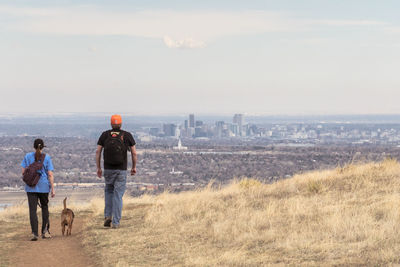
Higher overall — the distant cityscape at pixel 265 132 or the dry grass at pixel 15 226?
the dry grass at pixel 15 226

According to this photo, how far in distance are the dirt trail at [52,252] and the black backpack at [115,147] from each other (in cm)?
154

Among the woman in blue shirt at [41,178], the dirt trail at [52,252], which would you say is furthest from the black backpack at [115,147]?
the dirt trail at [52,252]

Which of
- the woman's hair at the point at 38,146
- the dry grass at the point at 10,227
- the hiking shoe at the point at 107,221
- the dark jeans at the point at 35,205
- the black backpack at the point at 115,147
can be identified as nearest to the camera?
the dry grass at the point at 10,227

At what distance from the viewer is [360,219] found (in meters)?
10.2

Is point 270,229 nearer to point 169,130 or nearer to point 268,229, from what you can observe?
point 268,229

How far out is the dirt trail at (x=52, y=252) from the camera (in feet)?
30.9

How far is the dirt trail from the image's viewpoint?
30.9 feet

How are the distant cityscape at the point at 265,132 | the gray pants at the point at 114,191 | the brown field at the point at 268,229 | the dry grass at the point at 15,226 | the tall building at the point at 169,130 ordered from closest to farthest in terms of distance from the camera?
1. the brown field at the point at 268,229
2. the dry grass at the point at 15,226
3. the gray pants at the point at 114,191
4. the distant cityscape at the point at 265,132
5. the tall building at the point at 169,130

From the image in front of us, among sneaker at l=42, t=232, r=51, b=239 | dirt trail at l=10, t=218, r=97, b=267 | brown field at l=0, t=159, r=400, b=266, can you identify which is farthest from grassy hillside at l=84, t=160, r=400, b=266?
sneaker at l=42, t=232, r=51, b=239

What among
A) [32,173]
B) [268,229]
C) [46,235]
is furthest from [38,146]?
[268,229]

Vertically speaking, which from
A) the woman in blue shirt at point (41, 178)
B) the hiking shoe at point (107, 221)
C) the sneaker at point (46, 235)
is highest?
the woman in blue shirt at point (41, 178)

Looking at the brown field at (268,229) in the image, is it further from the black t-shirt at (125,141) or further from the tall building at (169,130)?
the tall building at (169,130)

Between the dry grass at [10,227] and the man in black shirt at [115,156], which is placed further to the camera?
the man in black shirt at [115,156]

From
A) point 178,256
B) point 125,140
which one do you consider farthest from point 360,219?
Answer: point 125,140
